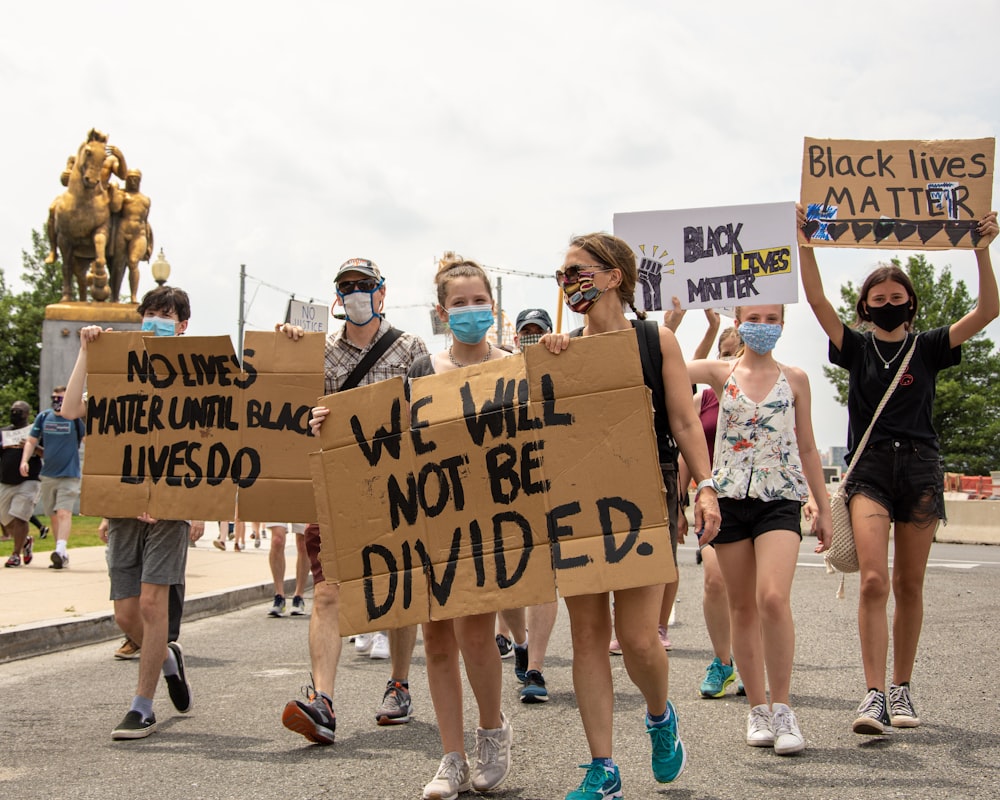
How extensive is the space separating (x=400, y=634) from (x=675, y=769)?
1.86 m

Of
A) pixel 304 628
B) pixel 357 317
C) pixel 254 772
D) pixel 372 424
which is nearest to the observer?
pixel 372 424

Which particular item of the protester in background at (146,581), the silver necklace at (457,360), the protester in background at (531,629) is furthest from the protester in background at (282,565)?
the silver necklace at (457,360)

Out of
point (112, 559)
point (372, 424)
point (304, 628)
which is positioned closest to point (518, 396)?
point (372, 424)

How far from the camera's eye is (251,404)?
5715 millimetres

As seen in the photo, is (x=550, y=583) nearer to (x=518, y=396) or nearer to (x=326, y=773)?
(x=518, y=396)

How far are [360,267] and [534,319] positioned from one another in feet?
5.41

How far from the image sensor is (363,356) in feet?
18.7

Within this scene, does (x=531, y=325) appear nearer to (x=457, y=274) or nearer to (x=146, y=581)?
(x=457, y=274)

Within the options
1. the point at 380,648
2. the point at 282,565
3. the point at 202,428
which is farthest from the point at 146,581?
the point at 282,565

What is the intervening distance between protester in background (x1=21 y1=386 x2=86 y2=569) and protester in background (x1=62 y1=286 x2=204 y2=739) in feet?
26.0

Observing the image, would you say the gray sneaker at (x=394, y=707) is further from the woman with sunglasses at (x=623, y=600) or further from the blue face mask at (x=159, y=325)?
the blue face mask at (x=159, y=325)

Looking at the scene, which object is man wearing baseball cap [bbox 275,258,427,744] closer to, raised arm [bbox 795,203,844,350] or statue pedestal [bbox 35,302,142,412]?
raised arm [bbox 795,203,844,350]

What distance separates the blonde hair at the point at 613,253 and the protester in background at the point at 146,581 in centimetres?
262

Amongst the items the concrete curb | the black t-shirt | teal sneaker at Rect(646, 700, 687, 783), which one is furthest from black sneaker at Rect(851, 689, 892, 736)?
the concrete curb
